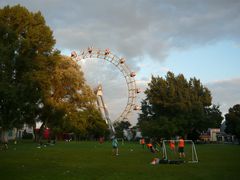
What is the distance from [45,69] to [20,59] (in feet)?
14.0

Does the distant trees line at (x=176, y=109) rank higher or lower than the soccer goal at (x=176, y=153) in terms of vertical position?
higher

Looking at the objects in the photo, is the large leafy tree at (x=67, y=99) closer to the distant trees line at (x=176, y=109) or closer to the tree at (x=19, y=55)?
the tree at (x=19, y=55)

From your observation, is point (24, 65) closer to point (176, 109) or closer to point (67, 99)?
point (67, 99)

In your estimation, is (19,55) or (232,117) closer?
(19,55)

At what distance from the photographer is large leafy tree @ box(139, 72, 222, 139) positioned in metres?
83.2

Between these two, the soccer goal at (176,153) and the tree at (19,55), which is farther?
the tree at (19,55)

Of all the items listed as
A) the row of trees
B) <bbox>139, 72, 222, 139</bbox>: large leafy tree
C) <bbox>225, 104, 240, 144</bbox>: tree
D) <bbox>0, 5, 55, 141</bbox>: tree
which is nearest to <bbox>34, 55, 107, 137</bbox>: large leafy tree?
the row of trees

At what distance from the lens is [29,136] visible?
381 feet

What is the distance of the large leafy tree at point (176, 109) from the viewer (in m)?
83.2

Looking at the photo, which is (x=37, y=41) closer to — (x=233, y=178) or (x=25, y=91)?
(x=25, y=91)

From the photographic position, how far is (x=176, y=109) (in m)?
86.3

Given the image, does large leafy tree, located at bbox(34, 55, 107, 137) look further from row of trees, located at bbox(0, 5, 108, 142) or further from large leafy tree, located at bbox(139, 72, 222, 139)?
large leafy tree, located at bbox(139, 72, 222, 139)

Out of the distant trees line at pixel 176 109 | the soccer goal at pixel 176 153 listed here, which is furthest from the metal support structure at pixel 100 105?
the soccer goal at pixel 176 153

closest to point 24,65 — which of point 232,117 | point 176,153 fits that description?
point 176,153
